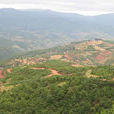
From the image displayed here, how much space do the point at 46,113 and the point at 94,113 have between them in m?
10.4

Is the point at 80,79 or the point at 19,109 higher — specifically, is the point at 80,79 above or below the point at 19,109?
above

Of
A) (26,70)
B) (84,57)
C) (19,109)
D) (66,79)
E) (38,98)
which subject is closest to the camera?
(19,109)

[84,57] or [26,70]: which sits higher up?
[26,70]

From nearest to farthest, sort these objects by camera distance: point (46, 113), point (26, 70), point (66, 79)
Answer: point (46, 113) < point (66, 79) < point (26, 70)

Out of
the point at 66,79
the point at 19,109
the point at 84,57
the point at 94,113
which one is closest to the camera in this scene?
the point at 94,113

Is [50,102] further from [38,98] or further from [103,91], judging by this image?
[103,91]

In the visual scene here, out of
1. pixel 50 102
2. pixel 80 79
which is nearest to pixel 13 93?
pixel 50 102

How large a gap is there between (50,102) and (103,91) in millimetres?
13006

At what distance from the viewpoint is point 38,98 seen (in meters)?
49.5

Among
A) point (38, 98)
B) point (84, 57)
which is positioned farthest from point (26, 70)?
point (84, 57)

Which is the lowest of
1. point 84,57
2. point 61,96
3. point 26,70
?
point 84,57

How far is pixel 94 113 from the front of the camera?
38594mm

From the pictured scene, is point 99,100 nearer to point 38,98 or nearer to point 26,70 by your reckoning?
point 38,98

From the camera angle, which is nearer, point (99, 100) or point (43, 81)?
point (99, 100)
